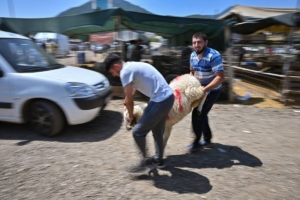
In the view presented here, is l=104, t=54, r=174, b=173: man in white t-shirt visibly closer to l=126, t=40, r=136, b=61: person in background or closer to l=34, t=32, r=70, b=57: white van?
l=126, t=40, r=136, b=61: person in background

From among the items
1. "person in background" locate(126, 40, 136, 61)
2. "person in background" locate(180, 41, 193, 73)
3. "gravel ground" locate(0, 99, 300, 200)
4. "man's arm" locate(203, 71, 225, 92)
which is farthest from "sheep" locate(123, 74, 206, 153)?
"person in background" locate(126, 40, 136, 61)

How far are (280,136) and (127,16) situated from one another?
5080mm

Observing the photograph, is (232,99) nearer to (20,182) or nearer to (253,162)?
(253,162)

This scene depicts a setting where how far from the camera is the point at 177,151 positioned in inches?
149

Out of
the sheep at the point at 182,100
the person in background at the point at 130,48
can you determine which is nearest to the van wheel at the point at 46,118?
the sheep at the point at 182,100

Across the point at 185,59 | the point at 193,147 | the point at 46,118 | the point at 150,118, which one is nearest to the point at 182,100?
the point at 150,118

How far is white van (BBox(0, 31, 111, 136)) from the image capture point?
400 cm

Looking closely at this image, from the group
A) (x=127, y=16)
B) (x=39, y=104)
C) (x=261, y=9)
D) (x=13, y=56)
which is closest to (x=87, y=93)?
(x=39, y=104)

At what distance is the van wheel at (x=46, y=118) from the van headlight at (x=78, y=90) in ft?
1.35

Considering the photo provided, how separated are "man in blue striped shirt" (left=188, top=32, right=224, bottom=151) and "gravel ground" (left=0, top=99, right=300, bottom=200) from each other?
0.56 m

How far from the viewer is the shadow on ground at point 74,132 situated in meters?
4.18

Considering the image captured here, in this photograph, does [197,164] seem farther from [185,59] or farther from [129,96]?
[185,59]

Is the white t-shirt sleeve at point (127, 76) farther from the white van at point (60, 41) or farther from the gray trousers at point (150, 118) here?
the white van at point (60, 41)

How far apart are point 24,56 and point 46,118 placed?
1.42 metres
